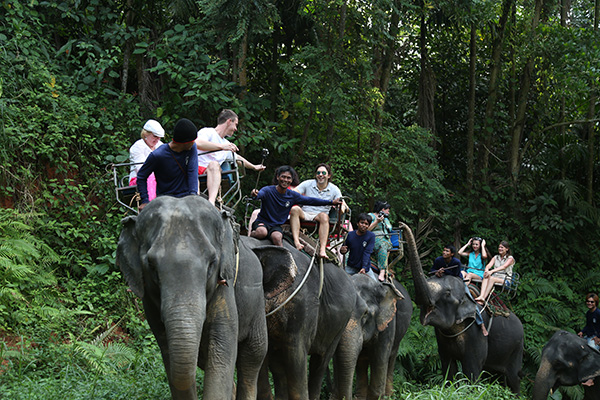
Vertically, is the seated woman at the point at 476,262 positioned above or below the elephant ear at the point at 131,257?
below

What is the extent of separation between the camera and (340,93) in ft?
40.3

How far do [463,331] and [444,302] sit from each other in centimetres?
74

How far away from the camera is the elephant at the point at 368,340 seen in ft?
27.4

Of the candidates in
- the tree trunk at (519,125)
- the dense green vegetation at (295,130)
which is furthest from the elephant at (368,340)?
the tree trunk at (519,125)

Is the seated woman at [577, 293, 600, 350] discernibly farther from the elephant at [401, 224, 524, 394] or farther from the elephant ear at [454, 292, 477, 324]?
the elephant ear at [454, 292, 477, 324]

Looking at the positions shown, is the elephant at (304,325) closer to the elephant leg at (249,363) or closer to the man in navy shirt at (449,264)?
the elephant leg at (249,363)

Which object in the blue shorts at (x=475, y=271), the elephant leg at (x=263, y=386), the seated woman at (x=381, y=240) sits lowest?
the blue shorts at (x=475, y=271)

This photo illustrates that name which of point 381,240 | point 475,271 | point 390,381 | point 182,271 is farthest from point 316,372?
point 475,271

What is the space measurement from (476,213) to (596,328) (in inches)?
205

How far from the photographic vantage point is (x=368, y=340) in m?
9.09

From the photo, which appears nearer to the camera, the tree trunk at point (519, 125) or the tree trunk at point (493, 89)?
the tree trunk at point (493, 89)

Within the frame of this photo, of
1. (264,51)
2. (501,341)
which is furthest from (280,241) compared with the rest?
(264,51)

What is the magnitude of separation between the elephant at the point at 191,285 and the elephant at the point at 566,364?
23.6 feet

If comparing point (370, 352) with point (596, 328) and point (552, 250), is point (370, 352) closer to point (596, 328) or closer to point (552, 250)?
point (596, 328)
